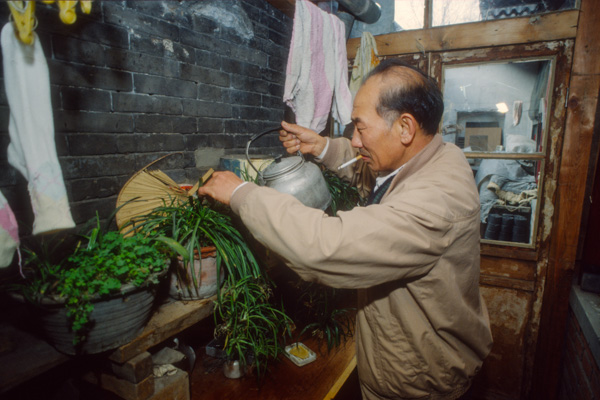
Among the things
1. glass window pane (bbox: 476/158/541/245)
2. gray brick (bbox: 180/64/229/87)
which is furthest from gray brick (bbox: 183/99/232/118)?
glass window pane (bbox: 476/158/541/245)

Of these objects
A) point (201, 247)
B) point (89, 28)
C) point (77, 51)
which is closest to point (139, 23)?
point (89, 28)

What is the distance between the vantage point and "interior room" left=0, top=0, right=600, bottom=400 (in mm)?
1139

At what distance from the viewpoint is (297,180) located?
61.1 inches

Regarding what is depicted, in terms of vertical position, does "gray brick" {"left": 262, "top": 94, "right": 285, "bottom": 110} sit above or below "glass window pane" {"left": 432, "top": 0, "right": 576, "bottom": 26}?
below

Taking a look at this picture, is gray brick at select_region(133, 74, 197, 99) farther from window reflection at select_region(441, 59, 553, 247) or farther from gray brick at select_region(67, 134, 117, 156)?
window reflection at select_region(441, 59, 553, 247)

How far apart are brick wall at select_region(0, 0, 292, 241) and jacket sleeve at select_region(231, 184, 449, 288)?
1.10m

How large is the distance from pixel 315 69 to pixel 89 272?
2046 millimetres

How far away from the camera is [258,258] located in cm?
170

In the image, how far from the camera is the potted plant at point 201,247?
1.50 meters

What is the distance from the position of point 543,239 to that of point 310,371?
2309 millimetres

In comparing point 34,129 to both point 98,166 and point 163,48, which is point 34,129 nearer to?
point 98,166

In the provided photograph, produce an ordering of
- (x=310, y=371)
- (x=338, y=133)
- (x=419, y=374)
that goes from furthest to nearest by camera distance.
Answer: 1. (x=338, y=133)
2. (x=310, y=371)
3. (x=419, y=374)

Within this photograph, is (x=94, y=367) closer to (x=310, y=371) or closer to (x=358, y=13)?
(x=310, y=371)

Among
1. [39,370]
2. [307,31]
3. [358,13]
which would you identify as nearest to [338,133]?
[358,13]
